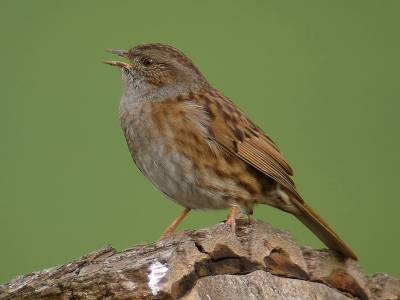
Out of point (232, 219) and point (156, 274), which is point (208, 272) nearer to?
point (156, 274)

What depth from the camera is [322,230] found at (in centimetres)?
480

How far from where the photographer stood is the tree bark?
3152mm

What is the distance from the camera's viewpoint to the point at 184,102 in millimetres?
4891

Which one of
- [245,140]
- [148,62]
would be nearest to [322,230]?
[245,140]

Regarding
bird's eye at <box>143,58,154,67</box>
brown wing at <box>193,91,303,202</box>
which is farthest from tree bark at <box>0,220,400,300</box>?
bird's eye at <box>143,58,154,67</box>

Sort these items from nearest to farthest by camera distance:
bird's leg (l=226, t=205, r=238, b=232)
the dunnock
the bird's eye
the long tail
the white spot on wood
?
the white spot on wood < bird's leg (l=226, t=205, r=238, b=232) < the long tail < the dunnock < the bird's eye

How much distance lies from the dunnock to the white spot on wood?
4.15 ft

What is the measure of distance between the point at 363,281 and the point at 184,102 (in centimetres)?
167

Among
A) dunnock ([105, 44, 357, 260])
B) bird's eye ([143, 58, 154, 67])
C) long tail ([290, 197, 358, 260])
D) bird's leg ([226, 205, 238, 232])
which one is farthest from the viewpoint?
bird's eye ([143, 58, 154, 67])

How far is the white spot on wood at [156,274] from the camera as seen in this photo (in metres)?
3.12

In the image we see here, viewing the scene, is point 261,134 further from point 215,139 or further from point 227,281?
point 227,281

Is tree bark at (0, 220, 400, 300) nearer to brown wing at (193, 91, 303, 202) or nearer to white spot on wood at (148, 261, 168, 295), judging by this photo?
white spot on wood at (148, 261, 168, 295)

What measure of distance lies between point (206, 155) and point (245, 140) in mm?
326

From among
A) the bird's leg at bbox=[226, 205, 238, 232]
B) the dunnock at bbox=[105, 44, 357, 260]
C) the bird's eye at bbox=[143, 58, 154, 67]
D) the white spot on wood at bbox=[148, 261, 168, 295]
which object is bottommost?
the white spot on wood at bbox=[148, 261, 168, 295]
